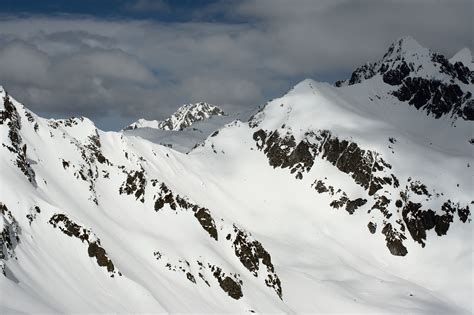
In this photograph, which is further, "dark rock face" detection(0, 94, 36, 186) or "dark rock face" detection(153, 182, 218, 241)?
"dark rock face" detection(153, 182, 218, 241)

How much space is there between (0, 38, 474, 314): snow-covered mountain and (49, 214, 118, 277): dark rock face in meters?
0.18

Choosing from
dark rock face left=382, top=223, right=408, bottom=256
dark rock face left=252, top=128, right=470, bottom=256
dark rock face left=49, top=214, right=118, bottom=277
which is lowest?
dark rock face left=49, top=214, right=118, bottom=277

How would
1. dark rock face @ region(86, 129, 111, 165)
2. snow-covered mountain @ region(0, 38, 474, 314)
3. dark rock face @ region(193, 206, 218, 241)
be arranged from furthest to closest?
dark rock face @ region(86, 129, 111, 165)
dark rock face @ region(193, 206, 218, 241)
snow-covered mountain @ region(0, 38, 474, 314)

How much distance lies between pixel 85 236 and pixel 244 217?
73125 millimetres

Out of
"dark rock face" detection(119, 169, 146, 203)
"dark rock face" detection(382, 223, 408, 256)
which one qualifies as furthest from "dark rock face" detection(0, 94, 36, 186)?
"dark rock face" detection(382, 223, 408, 256)

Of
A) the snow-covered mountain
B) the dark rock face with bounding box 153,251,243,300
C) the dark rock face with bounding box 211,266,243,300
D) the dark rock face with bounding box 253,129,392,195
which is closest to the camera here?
the snow-covered mountain

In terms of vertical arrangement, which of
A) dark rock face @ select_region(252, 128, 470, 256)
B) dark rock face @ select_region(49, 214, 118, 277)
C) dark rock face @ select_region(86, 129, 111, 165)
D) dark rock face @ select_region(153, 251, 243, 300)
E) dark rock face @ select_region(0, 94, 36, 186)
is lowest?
dark rock face @ select_region(49, 214, 118, 277)

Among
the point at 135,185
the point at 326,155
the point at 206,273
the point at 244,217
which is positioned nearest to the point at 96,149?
the point at 135,185

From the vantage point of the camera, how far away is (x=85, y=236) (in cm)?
6488

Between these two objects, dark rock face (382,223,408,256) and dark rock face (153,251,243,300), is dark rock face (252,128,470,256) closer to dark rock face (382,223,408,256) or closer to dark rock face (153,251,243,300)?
dark rock face (382,223,408,256)

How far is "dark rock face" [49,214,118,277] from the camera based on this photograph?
209ft

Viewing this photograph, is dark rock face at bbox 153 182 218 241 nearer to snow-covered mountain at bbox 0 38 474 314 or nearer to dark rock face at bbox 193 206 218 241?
dark rock face at bbox 193 206 218 241

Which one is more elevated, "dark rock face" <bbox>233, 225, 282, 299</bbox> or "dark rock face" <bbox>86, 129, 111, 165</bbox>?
"dark rock face" <bbox>86, 129, 111, 165</bbox>

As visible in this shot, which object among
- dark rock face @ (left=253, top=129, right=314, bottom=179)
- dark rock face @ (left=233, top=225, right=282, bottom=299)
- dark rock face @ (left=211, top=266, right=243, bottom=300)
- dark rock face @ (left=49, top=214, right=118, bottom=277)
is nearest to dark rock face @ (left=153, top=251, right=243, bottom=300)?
dark rock face @ (left=211, top=266, right=243, bottom=300)
